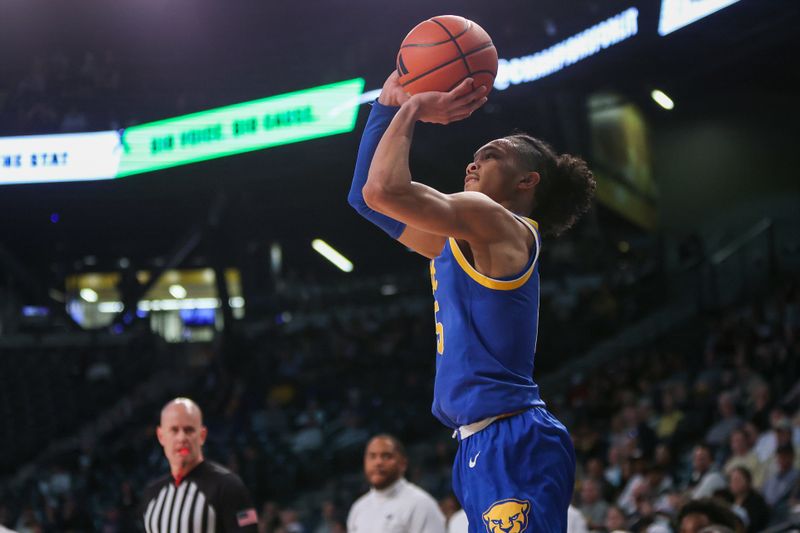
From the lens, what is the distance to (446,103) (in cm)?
302

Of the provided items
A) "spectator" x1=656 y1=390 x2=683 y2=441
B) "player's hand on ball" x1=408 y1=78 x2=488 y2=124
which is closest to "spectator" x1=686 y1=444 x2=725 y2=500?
"spectator" x1=656 y1=390 x2=683 y2=441

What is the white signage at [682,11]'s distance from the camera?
10664 mm

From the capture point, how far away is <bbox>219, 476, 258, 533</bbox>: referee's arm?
4.88 metres

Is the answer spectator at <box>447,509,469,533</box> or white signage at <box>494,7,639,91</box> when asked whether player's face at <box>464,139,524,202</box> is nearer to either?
spectator at <box>447,509,469,533</box>

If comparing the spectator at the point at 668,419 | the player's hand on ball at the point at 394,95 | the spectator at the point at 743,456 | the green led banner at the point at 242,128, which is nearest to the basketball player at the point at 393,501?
the player's hand on ball at the point at 394,95

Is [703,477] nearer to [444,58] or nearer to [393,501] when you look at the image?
[393,501]

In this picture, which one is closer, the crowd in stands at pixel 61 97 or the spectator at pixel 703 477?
the spectator at pixel 703 477

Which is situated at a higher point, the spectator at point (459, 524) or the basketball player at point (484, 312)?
the basketball player at point (484, 312)

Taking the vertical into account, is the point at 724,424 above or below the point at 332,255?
below

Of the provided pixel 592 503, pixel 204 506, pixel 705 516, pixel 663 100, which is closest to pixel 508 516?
pixel 204 506

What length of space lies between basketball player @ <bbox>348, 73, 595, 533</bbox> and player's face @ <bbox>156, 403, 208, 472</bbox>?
2.29m

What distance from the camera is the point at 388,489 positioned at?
20.2 feet

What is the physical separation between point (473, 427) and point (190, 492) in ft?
7.85

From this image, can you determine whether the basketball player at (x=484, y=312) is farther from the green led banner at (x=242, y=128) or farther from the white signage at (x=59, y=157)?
the white signage at (x=59, y=157)
